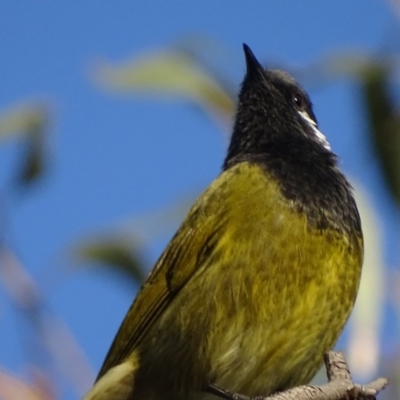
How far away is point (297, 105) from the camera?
479cm

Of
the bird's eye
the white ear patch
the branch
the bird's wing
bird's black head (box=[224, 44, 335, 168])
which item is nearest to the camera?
the branch

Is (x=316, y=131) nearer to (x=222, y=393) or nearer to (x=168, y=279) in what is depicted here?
(x=168, y=279)

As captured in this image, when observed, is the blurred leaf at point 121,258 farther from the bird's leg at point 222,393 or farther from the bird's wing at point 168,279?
the bird's leg at point 222,393

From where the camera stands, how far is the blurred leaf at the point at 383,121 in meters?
4.18

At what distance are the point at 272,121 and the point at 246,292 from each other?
3.48 feet

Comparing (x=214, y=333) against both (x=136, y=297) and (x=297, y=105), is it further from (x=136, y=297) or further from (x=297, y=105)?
(x=297, y=105)

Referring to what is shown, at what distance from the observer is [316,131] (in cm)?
474

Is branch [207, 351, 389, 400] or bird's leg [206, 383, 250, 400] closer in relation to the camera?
branch [207, 351, 389, 400]

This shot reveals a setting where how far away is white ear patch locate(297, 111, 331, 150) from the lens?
15.3 ft

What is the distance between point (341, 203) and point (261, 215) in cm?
37

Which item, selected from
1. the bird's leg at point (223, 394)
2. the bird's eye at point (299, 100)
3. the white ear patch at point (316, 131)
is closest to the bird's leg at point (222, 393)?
the bird's leg at point (223, 394)

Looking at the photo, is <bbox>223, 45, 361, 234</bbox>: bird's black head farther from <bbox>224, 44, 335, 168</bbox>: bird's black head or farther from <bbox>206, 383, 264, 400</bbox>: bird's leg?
<bbox>206, 383, 264, 400</bbox>: bird's leg

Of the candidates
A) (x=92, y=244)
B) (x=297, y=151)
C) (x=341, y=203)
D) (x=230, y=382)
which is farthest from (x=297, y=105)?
(x=230, y=382)

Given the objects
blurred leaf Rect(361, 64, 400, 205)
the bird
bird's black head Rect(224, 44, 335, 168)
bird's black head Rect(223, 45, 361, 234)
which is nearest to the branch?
the bird
